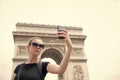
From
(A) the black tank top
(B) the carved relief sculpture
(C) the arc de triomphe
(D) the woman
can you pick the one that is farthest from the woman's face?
(B) the carved relief sculpture

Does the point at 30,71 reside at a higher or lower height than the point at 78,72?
higher

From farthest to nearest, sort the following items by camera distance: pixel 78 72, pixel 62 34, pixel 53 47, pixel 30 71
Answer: pixel 53 47
pixel 78 72
pixel 30 71
pixel 62 34

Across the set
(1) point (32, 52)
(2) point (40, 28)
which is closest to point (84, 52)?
(2) point (40, 28)

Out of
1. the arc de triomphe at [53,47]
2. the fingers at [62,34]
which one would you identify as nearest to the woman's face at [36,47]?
the fingers at [62,34]

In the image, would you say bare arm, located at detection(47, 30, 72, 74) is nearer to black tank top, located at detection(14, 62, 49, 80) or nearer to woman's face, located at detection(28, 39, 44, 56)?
black tank top, located at detection(14, 62, 49, 80)

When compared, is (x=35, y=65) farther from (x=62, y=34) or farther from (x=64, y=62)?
(x=62, y=34)

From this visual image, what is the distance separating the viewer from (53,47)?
17.7 meters

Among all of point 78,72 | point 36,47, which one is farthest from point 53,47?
point 36,47

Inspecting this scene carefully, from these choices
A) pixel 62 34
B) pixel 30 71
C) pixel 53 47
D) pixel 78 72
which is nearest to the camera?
pixel 62 34

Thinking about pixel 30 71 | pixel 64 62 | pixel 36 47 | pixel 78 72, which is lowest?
pixel 78 72

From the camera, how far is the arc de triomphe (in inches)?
669

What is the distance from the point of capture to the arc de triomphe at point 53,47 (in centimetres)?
1700

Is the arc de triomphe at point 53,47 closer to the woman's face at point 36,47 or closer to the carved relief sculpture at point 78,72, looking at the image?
the carved relief sculpture at point 78,72

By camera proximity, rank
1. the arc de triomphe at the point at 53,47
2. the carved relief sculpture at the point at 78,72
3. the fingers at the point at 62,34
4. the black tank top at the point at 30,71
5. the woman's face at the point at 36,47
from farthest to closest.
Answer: the carved relief sculpture at the point at 78,72, the arc de triomphe at the point at 53,47, the woman's face at the point at 36,47, the black tank top at the point at 30,71, the fingers at the point at 62,34
